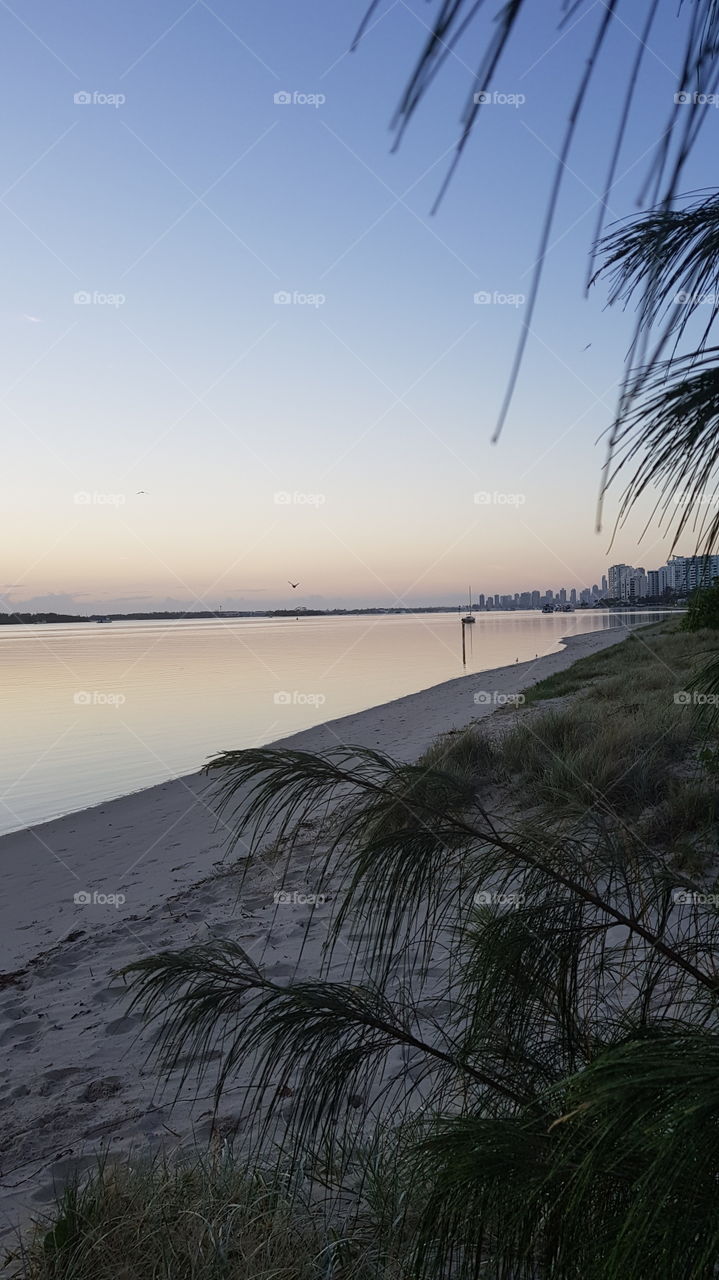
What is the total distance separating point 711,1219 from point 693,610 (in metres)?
21.9

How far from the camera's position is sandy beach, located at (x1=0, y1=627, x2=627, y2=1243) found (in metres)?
3.79

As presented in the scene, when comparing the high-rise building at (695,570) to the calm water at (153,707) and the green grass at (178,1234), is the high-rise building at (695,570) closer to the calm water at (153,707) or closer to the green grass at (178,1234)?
the green grass at (178,1234)

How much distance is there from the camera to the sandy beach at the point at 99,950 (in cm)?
379

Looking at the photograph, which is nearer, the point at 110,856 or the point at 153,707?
the point at 110,856

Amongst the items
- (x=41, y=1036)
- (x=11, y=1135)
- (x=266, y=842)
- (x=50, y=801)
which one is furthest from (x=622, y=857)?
(x=50, y=801)

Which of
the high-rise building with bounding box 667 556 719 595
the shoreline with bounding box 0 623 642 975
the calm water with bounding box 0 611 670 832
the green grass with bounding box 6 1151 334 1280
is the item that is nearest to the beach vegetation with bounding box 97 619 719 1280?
the green grass with bounding box 6 1151 334 1280

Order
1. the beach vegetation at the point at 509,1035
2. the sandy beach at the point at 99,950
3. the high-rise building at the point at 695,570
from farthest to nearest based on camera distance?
the sandy beach at the point at 99,950, the high-rise building at the point at 695,570, the beach vegetation at the point at 509,1035

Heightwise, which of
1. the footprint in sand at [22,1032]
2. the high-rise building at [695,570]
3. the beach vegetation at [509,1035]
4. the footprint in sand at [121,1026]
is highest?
the high-rise building at [695,570]

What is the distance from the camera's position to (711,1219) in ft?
3.00

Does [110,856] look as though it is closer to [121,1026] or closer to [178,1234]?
[121,1026]

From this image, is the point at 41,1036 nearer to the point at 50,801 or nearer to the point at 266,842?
the point at 266,842

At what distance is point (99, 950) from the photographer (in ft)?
22.2

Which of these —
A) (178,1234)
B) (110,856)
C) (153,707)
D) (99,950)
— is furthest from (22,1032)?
(153,707)

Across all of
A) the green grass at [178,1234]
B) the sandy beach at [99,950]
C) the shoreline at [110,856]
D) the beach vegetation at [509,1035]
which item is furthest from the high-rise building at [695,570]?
the shoreline at [110,856]
